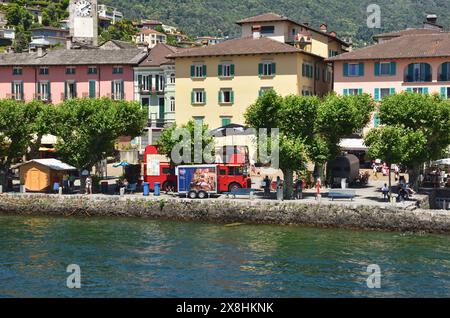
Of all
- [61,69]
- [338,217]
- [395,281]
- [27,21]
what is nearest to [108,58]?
[61,69]

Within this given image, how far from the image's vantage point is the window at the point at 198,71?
77625 millimetres

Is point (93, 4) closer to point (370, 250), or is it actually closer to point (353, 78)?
point (353, 78)

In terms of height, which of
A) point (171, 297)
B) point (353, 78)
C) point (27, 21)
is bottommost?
point (171, 297)

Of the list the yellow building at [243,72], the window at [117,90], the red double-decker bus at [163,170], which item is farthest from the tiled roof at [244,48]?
the red double-decker bus at [163,170]

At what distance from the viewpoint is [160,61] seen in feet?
279

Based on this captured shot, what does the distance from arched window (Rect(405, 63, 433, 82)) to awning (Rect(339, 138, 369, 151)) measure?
8.58 meters

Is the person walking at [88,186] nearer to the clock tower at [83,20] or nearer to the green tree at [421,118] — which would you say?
the green tree at [421,118]

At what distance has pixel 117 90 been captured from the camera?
87188 mm

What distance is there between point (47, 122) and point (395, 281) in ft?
115

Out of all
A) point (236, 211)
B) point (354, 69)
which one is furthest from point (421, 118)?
point (354, 69)

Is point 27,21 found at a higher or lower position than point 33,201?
higher

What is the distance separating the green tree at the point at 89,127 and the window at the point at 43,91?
28.3 meters

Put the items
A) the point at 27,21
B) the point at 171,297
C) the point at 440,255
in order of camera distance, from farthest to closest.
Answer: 1. the point at 27,21
2. the point at 440,255
3. the point at 171,297

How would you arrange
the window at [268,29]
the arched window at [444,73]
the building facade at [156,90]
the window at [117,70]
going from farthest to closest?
1. the window at [117,70]
2. the building facade at [156,90]
3. the window at [268,29]
4. the arched window at [444,73]
